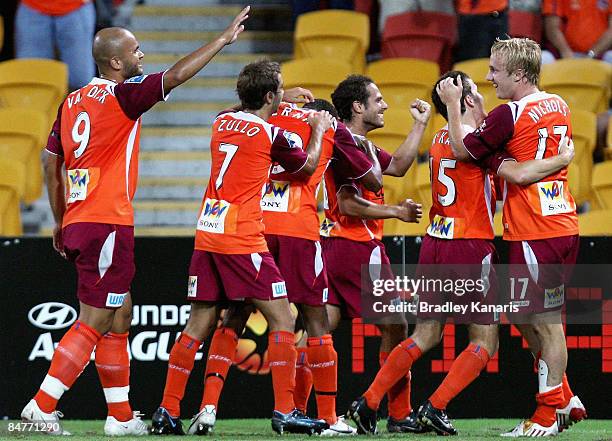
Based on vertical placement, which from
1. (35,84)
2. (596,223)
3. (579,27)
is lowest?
(596,223)

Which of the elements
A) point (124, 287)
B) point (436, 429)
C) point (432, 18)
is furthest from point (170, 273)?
point (432, 18)

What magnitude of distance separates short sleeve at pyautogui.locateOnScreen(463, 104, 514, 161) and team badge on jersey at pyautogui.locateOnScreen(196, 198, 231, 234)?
1.30m

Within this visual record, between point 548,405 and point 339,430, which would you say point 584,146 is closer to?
point 548,405

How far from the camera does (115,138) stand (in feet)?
20.7

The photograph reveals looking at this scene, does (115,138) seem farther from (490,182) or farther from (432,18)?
(432,18)

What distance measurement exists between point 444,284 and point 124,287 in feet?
5.64

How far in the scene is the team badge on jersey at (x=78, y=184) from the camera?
6297 millimetres

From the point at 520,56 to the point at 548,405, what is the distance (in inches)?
70.3

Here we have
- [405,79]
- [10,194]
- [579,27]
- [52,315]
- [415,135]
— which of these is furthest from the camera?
[579,27]

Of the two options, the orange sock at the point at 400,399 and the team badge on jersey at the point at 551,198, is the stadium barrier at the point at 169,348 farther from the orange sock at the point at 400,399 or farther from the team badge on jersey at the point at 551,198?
the team badge on jersey at the point at 551,198

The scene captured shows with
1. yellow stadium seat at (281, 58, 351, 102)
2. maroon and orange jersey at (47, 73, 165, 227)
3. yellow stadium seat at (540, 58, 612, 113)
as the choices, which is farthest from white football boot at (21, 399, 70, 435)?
yellow stadium seat at (540, 58, 612, 113)

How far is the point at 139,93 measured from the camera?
244 inches

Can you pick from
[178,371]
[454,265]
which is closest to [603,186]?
[454,265]

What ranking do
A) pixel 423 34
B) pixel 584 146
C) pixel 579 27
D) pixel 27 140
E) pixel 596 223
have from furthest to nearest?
pixel 423 34 → pixel 579 27 → pixel 27 140 → pixel 584 146 → pixel 596 223
